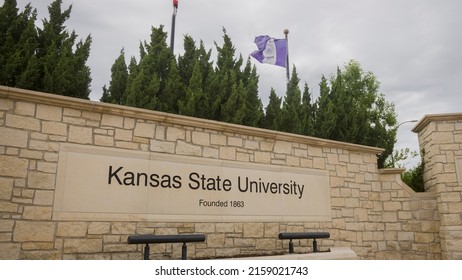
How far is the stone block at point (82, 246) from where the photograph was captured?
4.66 meters

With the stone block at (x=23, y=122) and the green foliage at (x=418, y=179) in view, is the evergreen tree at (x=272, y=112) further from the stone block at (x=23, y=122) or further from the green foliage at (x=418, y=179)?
the stone block at (x=23, y=122)

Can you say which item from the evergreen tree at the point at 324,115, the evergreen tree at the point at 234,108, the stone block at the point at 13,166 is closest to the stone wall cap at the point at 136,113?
the stone block at the point at 13,166

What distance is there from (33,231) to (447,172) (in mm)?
7742

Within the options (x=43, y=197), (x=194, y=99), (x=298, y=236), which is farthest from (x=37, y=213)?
(x=194, y=99)

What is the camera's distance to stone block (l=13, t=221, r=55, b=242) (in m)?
4.42

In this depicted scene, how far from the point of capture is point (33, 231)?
4500mm

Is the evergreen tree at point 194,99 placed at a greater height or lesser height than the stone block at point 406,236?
greater

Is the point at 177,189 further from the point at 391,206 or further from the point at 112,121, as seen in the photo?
the point at 391,206

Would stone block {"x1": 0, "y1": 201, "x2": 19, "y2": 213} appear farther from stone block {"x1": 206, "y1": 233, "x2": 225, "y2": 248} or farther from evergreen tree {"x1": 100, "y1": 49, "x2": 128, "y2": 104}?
evergreen tree {"x1": 100, "y1": 49, "x2": 128, "y2": 104}

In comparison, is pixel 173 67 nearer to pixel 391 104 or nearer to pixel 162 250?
pixel 162 250

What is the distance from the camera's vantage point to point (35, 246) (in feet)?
14.7

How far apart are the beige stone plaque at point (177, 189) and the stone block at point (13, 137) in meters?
0.48

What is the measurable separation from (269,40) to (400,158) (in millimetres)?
9030

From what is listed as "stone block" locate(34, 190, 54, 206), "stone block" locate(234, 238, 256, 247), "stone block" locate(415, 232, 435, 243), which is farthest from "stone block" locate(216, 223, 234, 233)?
"stone block" locate(415, 232, 435, 243)
